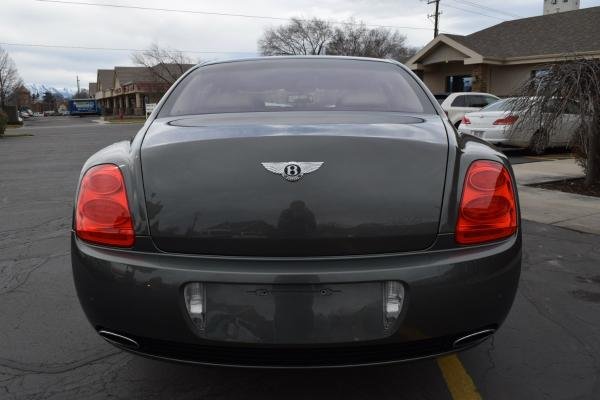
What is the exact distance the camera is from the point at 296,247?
1.87m

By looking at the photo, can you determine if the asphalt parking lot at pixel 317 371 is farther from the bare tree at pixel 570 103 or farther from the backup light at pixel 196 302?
the bare tree at pixel 570 103

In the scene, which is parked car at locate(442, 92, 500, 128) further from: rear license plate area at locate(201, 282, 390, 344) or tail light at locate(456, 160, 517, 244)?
rear license plate area at locate(201, 282, 390, 344)

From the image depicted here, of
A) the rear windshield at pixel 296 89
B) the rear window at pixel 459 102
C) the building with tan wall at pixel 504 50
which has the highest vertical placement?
the building with tan wall at pixel 504 50

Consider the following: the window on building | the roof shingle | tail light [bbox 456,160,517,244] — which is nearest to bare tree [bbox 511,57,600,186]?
tail light [bbox 456,160,517,244]

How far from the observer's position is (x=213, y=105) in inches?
107

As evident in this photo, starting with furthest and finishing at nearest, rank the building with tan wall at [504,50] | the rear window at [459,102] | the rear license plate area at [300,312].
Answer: the building with tan wall at [504,50] → the rear window at [459,102] → the rear license plate area at [300,312]

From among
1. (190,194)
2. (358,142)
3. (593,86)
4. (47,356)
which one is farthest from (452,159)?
(593,86)

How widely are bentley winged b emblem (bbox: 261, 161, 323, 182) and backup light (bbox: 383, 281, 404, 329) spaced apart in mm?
485

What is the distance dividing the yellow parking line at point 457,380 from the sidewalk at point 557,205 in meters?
3.55

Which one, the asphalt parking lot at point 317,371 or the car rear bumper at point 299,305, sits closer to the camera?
the car rear bumper at point 299,305

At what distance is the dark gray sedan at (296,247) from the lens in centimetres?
183

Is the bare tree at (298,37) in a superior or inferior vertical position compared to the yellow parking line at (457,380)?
superior

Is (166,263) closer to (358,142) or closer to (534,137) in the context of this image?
(358,142)

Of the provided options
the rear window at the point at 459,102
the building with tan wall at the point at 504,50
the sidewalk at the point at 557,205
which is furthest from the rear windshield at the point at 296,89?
the building with tan wall at the point at 504,50
